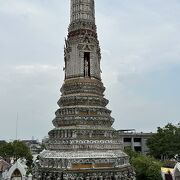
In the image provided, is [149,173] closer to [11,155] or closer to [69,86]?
[69,86]

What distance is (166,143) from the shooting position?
148ft

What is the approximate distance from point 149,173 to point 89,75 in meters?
11.6

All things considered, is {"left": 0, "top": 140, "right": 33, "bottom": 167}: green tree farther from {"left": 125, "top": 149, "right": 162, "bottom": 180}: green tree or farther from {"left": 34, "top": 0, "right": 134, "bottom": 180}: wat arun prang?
{"left": 34, "top": 0, "right": 134, "bottom": 180}: wat arun prang

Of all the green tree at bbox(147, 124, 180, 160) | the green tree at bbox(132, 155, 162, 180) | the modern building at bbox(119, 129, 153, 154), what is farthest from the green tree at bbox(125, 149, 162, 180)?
the modern building at bbox(119, 129, 153, 154)

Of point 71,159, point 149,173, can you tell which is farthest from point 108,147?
point 149,173

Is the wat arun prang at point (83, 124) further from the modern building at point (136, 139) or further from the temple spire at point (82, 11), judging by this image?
the modern building at point (136, 139)

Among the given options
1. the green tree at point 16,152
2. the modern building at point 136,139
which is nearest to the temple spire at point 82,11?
the green tree at point 16,152

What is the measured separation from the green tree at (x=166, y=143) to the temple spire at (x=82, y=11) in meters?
29.4

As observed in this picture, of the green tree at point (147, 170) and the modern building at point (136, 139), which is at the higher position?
the modern building at point (136, 139)

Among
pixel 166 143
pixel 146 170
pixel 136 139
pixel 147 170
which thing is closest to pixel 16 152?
pixel 166 143

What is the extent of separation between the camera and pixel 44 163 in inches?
699

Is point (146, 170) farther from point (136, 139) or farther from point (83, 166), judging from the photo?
point (136, 139)

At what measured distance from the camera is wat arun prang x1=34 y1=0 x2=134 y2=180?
16906 mm

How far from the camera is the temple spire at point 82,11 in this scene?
20.4 meters
